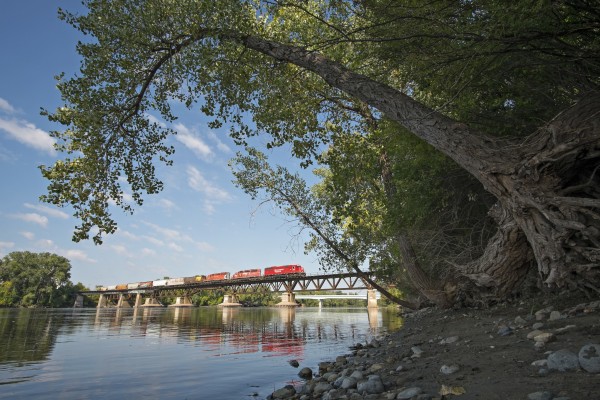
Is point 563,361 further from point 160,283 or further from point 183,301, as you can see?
point 183,301

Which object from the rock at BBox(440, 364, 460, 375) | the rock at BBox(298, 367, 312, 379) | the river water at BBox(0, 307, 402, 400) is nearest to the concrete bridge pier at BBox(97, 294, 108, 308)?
the river water at BBox(0, 307, 402, 400)

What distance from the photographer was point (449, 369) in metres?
4.89

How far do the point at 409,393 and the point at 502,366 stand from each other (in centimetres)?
134

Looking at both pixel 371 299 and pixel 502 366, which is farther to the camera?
pixel 371 299

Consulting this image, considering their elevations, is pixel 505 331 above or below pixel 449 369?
above

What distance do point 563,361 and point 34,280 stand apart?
138817 millimetres

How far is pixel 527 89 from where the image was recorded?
8391 mm

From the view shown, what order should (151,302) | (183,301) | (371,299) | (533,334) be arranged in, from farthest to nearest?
(151,302), (183,301), (371,299), (533,334)

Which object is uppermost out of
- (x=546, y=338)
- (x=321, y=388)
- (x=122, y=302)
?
(x=122, y=302)

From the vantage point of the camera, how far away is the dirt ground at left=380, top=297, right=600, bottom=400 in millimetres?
3539

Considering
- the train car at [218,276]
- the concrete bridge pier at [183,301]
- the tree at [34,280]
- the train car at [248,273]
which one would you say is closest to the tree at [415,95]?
the train car at [248,273]

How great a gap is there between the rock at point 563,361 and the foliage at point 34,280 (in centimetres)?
13238

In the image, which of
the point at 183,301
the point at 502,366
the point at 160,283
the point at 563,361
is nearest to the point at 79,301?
the point at 160,283

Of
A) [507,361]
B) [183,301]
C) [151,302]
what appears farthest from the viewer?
[151,302]
